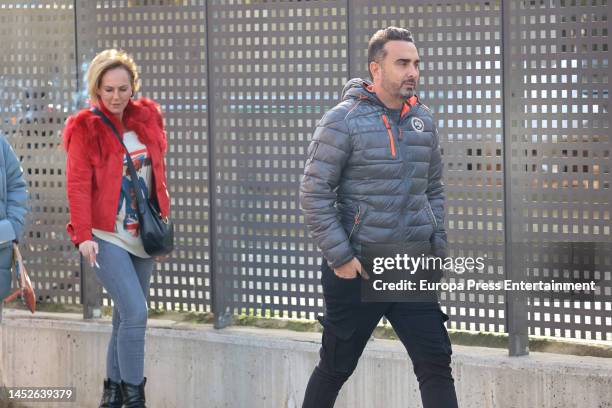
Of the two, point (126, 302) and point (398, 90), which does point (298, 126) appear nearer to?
point (126, 302)

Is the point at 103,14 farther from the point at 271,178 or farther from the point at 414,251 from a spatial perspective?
the point at 414,251

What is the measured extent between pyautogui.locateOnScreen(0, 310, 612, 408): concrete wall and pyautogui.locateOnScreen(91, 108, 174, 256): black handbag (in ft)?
3.78

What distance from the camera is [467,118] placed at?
21.8 feet

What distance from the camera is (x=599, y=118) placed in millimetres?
6273

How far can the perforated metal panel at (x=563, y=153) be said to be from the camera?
628 centimetres

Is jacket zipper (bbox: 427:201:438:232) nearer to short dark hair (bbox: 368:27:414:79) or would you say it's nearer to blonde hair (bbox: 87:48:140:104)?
short dark hair (bbox: 368:27:414:79)

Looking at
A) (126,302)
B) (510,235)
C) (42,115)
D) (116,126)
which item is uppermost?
(42,115)

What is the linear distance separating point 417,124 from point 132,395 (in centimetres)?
217

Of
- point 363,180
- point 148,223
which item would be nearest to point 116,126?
point 148,223

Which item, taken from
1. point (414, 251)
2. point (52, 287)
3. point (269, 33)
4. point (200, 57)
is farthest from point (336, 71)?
point (52, 287)

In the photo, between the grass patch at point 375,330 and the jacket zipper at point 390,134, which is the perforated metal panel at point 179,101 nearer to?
the grass patch at point 375,330

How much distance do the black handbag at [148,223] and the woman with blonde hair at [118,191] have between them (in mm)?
19

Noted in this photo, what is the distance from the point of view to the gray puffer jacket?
16.6ft

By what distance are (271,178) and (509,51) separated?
1.67 metres
